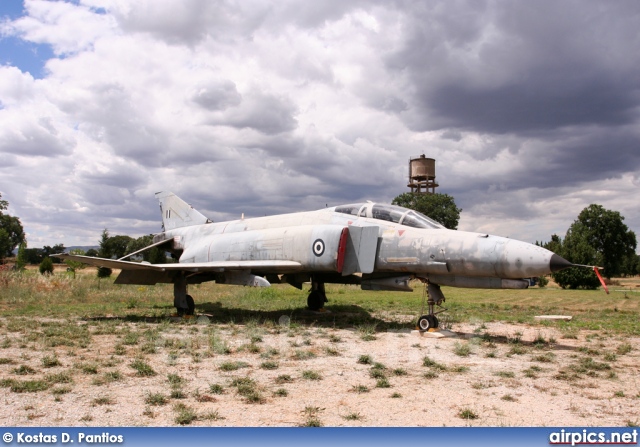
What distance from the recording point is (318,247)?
426 inches

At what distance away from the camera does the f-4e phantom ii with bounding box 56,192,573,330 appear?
8852 mm

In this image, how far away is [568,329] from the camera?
10875 mm

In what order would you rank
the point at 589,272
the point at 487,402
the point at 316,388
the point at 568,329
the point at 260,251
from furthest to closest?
the point at 589,272 < the point at 260,251 < the point at 568,329 < the point at 316,388 < the point at 487,402

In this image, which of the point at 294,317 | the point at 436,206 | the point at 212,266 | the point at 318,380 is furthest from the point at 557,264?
the point at 436,206

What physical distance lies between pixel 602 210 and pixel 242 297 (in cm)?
6406

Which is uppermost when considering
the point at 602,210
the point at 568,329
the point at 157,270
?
the point at 602,210

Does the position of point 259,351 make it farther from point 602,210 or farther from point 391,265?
point 602,210

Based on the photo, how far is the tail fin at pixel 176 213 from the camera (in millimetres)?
16984

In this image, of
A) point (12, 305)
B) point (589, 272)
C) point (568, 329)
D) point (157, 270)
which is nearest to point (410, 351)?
point (568, 329)

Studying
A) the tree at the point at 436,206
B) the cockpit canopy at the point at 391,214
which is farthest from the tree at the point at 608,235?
the cockpit canopy at the point at 391,214

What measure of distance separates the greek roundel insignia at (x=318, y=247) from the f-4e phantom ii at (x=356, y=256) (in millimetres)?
23

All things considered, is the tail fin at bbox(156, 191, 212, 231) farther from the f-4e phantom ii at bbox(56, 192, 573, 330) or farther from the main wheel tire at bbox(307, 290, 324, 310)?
the main wheel tire at bbox(307, 290, 324, 310)

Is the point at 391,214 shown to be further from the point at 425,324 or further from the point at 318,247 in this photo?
the point at 425,324

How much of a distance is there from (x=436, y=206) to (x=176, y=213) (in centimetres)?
4833
